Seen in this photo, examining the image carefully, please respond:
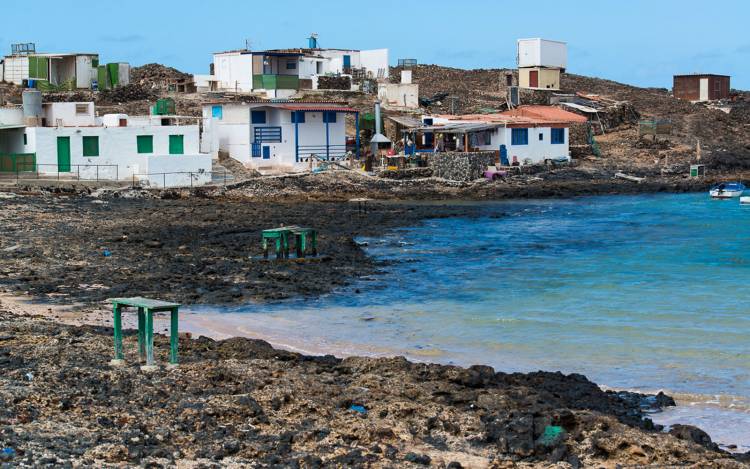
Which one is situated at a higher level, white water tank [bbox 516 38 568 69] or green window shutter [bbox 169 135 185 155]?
white water tank [bbox 516 38 568 69]

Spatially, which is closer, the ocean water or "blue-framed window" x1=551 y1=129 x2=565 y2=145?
the ocean water

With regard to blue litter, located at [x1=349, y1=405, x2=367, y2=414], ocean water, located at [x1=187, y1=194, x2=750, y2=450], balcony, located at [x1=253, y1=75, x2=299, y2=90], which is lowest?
ocean water, located at [x1=187, y1=194, x2=750, y2=450]

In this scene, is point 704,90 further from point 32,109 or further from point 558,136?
point 32,109

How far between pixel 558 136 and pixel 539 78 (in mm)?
16502

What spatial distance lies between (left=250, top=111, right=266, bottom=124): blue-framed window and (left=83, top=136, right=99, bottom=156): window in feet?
29.1

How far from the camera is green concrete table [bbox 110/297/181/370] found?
14.4 m

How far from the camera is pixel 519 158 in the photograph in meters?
60.8

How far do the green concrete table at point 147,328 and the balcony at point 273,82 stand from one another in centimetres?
5367

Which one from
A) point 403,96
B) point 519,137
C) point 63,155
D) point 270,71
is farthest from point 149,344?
point 403,96

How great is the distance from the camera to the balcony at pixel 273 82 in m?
67.8

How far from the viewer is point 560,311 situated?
78.2ft

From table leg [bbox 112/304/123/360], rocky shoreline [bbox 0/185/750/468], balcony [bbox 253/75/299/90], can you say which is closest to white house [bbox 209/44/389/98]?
balcony [bbox 253/75/299/90]

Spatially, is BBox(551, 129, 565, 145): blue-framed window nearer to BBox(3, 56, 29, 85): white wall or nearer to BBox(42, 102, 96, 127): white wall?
BBox(42, 102, 96, 127): white wall

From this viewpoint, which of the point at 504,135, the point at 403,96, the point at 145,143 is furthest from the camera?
the point at 403,96
